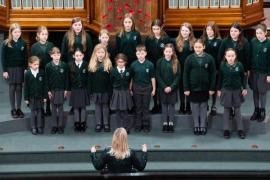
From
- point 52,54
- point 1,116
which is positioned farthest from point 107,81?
point 1,116

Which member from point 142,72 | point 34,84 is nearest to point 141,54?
point 142,72

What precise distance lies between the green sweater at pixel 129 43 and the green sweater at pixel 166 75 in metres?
0.46

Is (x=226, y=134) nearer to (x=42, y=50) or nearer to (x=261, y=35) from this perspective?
(x=261, y=35)

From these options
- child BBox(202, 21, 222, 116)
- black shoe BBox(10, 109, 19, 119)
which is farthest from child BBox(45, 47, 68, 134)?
child BBox(202, 21, 222, 116)

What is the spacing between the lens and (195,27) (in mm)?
11172

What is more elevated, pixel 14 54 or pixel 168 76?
pixel 14 54

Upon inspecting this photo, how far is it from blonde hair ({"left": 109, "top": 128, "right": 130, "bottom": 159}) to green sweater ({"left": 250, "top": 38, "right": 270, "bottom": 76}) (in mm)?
2812

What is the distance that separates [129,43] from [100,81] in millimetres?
676

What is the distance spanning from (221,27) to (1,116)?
11.3 ft

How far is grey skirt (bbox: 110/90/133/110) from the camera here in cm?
935

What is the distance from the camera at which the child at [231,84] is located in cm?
913

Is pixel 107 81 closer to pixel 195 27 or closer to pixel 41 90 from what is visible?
pixel 41 90

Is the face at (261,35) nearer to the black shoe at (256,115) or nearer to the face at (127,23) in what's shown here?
the black shoe at (256,115)

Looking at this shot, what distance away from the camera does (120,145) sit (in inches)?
279
